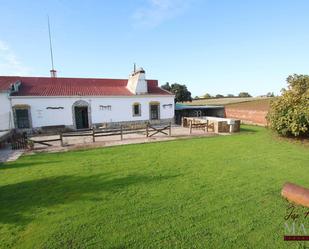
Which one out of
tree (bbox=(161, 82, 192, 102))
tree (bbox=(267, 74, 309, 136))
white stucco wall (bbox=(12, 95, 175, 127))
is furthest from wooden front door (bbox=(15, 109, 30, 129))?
tree (bbox=(161, 82, 192, 102))

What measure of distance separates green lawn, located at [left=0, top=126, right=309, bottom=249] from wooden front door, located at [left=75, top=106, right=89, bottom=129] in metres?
9.40

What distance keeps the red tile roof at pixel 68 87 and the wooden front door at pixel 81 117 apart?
4.48 feet

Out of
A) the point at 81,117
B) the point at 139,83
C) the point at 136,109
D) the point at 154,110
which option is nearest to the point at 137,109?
the point at 136,109

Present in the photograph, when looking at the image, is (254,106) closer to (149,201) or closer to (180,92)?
(180,92)

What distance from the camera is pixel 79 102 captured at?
56.2 feet

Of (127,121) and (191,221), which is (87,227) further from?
(127,121)

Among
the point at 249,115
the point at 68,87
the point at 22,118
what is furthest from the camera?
the point at 249,115

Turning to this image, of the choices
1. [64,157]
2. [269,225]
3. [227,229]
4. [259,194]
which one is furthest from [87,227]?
[64,157]

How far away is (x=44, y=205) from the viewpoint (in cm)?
455

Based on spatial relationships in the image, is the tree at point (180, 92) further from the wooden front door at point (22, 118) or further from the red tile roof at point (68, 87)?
the wooden front door at point (22, 118)

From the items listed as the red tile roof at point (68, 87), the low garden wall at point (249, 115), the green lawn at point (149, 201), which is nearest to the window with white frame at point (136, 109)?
the red tile roof at point (68, 87)

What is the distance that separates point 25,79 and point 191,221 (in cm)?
2001

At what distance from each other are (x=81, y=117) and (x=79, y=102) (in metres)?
1.44

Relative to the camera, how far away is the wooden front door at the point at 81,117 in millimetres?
17453
